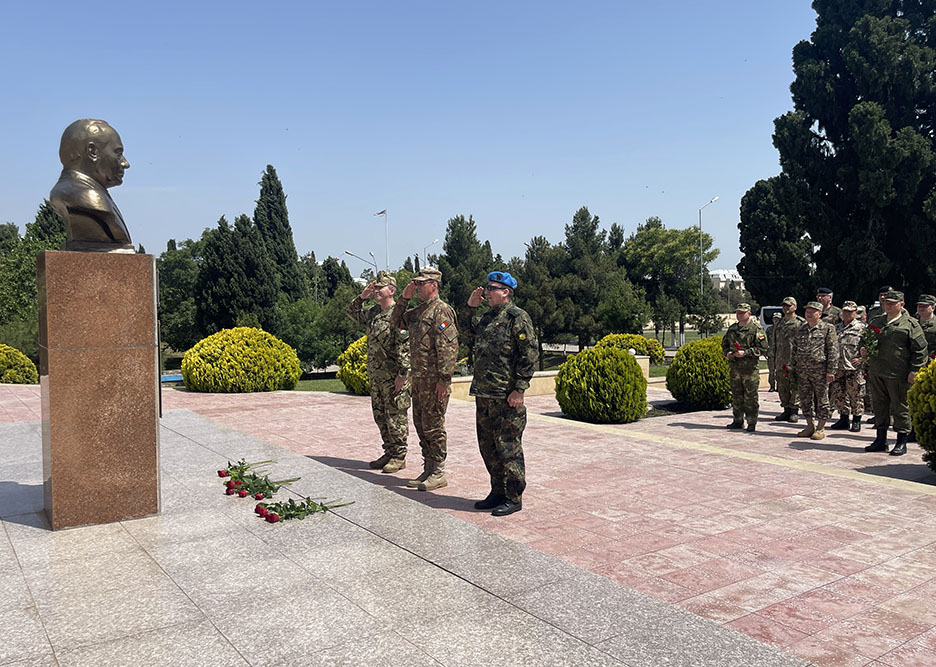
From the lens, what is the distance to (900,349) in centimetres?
796

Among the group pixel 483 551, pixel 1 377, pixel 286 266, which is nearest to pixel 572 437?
pixel 483 551

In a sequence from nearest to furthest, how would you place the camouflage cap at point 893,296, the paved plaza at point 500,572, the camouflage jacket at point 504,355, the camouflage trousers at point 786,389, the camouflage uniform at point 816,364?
the paved plaza at point 500,572, the camouflage jacket at point 504,355, the camouflage cap at point 893,296, the camouflage uniform at point 816,364, the camouflage trousers at point 786,389

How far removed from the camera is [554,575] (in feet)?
12.9

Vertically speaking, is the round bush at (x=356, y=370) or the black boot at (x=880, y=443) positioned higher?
the round bush at (x=356, y=370)

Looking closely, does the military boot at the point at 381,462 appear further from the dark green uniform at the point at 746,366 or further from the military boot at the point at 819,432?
the military boot at the point at 819,432

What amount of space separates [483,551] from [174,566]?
183cm

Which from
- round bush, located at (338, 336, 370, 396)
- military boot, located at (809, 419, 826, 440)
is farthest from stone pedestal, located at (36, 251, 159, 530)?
round bush, located at (338, 336, 370, 396)

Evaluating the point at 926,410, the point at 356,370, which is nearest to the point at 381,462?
the point at 926,410

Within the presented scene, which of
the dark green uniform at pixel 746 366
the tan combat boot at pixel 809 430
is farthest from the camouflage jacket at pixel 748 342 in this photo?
the tan combat boot at pixel 809 430

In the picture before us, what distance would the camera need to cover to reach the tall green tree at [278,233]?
45.2 m

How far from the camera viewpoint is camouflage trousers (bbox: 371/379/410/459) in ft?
22.0

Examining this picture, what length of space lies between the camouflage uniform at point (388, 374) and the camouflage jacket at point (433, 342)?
59cm

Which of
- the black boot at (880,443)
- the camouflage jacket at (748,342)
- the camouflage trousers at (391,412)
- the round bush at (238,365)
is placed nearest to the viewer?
the camouflage trousers at (391,412)

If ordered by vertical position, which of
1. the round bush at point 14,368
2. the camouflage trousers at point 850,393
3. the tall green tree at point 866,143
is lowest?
the camouflage trousers at point 850,393
